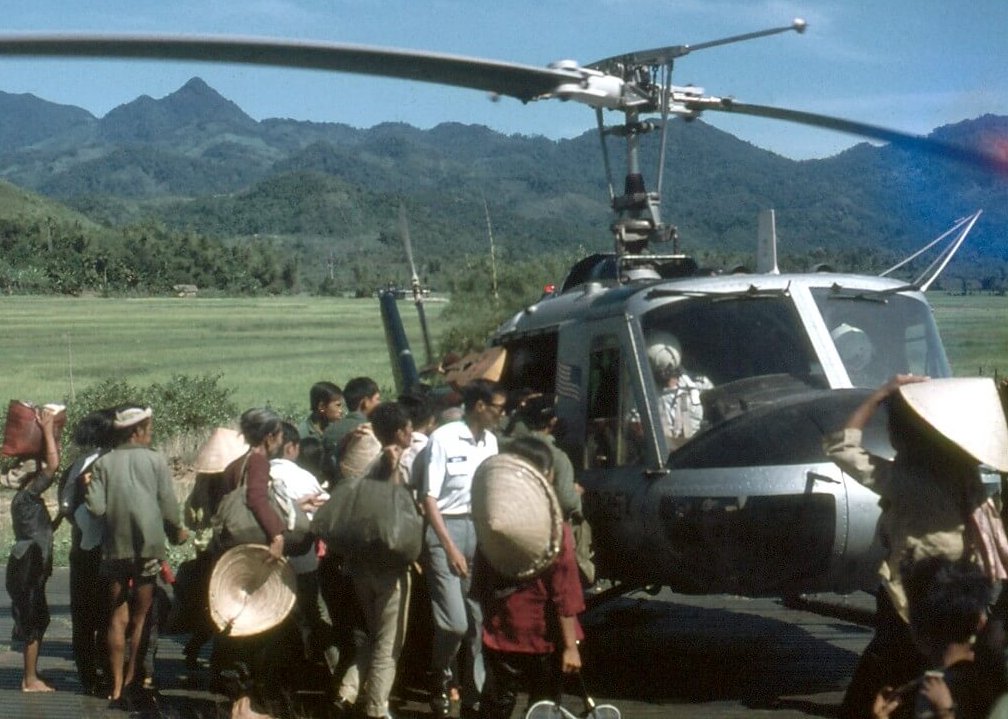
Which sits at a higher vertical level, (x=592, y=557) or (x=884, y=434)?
(x=884, y=434)

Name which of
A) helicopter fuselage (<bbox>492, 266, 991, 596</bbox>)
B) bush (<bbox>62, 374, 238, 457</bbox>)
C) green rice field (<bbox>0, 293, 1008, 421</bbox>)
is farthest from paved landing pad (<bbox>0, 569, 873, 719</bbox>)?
green rice field (<bbox>0, 293, 1008, 421</bbox>)

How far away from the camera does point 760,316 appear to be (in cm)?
830

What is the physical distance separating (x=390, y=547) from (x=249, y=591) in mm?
806

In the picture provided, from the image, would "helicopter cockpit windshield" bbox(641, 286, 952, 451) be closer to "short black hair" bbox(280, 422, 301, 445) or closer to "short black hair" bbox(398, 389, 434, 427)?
"short black hair" bbox(398, 389, 434, 427)

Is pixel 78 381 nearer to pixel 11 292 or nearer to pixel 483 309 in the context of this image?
pixel 11 292

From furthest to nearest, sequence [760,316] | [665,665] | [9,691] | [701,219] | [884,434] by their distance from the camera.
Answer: [701,219], [665,665], [9,691], [760,316], [884,434]

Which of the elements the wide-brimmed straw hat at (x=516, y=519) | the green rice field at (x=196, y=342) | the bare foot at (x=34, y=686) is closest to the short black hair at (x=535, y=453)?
the wide-brimmed straw hat at (x=516, y=519)

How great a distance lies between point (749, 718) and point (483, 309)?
20674 mm

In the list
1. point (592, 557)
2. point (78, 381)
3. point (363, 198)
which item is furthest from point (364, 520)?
point (363, 198)

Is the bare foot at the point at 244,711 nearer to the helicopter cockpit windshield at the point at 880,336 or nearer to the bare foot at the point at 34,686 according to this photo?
the bare foot at the point at 34,686

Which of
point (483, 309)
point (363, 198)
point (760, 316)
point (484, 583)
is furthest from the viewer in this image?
point (363, 198)

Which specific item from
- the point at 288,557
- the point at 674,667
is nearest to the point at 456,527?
the point at 288,557

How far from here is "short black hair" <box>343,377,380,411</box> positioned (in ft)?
31.2

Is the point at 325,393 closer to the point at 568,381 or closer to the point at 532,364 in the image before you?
the point at 532,364
